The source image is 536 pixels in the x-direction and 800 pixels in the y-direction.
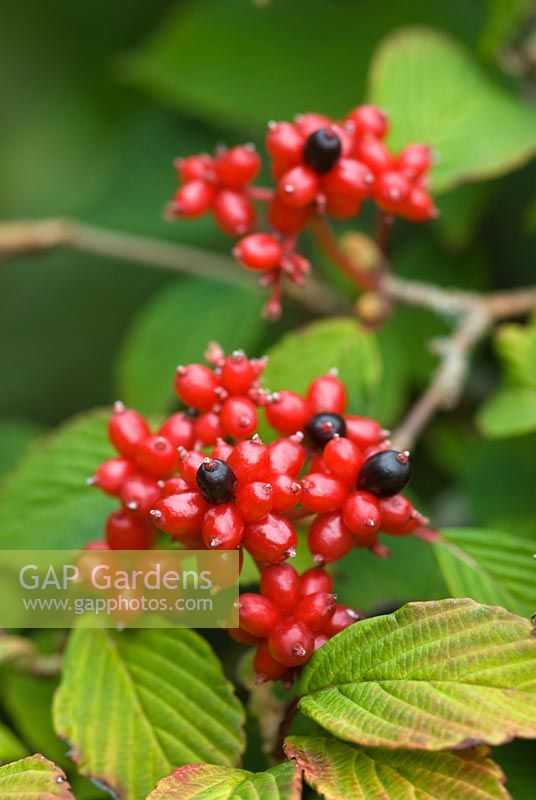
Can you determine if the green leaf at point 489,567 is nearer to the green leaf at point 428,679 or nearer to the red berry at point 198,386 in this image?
the green leaf at point 428,679

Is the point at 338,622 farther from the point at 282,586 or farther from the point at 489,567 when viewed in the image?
the point at 489,567

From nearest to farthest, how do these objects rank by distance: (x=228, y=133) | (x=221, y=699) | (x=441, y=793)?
(x=441, y=793) → (x=221, y=699) → (x=228, y=133)

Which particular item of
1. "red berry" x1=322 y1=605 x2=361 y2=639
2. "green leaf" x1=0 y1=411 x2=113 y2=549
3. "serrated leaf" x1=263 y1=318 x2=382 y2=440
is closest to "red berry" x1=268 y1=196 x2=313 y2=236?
"serrated leaf" x1=263 y1=318 x2=382 y2=440

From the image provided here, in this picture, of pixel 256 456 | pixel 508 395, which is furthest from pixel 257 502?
pixel 508 395

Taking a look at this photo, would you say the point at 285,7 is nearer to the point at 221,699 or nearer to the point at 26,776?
the point at 221,699

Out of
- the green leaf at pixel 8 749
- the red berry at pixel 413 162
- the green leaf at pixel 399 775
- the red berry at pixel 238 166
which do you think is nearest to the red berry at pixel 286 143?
the red berry at pixel 238 166

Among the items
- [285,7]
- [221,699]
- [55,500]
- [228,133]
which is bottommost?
[221,699]
